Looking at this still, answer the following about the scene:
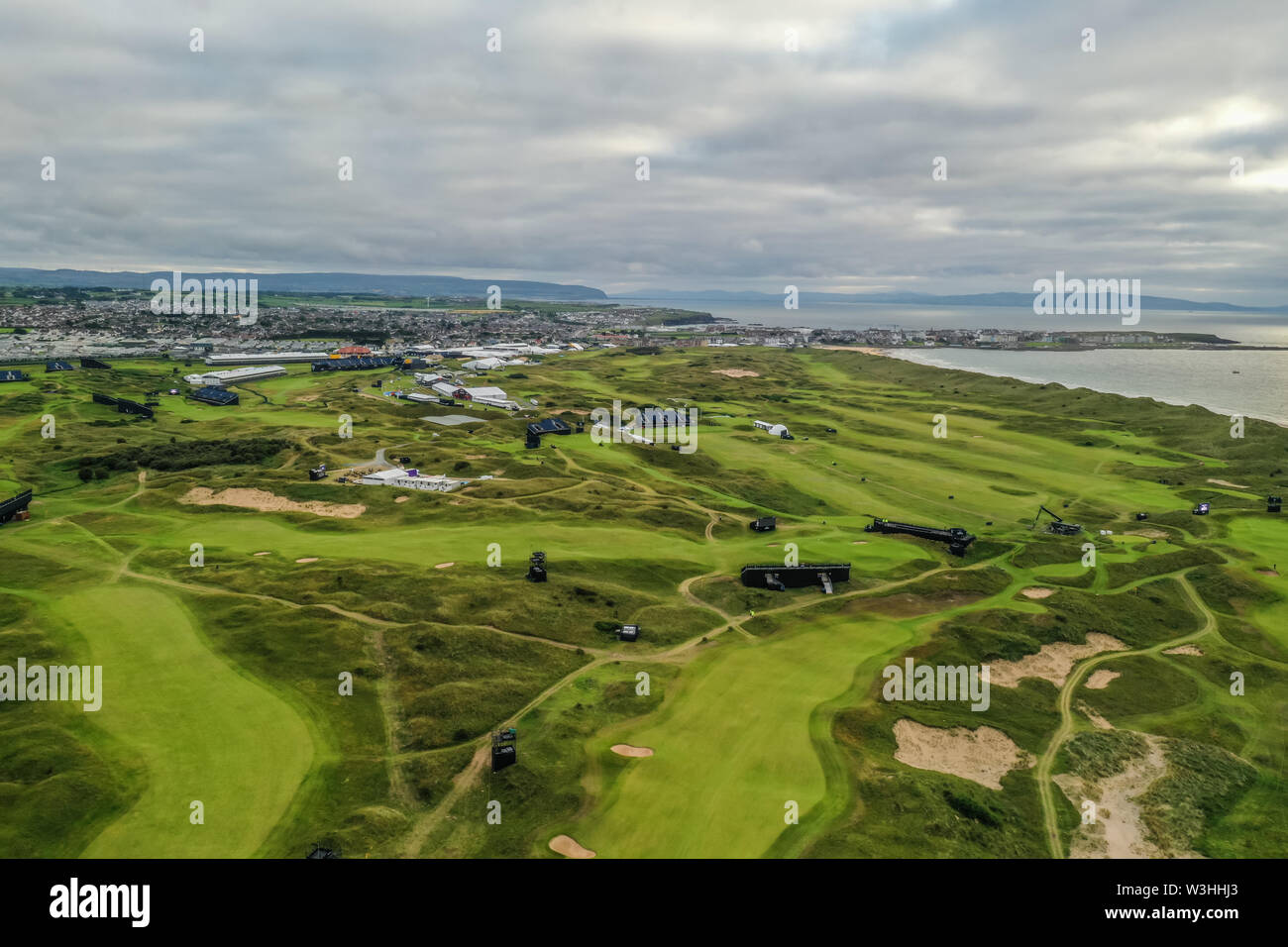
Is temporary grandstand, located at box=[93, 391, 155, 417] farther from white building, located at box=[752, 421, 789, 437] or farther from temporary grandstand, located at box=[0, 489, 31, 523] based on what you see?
white building, located at box=[752, 421, 789, 437]

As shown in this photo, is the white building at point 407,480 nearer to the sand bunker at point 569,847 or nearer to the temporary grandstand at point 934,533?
the temporary grandstand at point 934,533

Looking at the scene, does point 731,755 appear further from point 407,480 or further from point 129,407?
point 129,407

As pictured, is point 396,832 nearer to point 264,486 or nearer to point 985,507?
point 264,486

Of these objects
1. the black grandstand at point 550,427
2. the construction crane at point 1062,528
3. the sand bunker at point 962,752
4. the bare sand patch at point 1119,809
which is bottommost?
the bare sand patch at point 1119,809

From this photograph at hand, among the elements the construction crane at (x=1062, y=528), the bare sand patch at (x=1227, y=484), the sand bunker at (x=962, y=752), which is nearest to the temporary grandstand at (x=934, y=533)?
the construction crane at (x=1062, y=528)

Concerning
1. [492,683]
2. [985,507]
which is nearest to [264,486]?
[492,683]

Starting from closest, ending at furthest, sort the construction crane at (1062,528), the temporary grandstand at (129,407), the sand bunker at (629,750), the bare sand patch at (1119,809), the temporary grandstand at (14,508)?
the bare sand patch at (1119,809) < the sand bunker at (629,750) < the temporary grandstand at (14,508) < the construction crane at (1062,528) < the temporary grandstand at (129,407)
